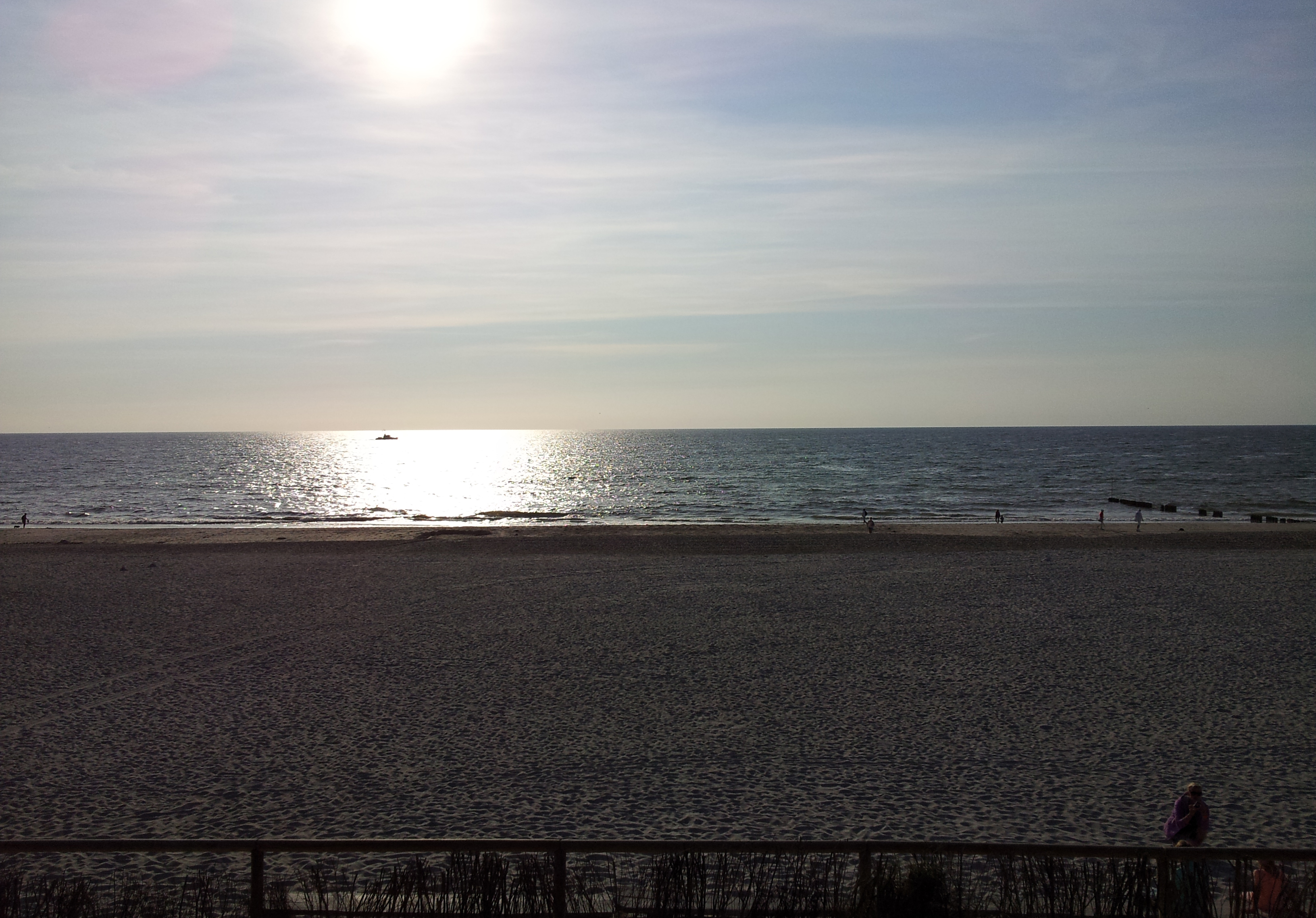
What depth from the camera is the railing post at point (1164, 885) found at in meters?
6.03

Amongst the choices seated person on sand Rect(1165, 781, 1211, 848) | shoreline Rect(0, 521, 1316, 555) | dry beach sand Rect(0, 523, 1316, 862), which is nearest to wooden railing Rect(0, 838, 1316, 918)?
seated person on sand Rect(1165, 781, 1211, 848)

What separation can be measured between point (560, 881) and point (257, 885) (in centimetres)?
201

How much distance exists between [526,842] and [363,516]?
163 feet

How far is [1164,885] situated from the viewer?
6051mm

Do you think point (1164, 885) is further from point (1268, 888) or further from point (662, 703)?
point (662, 703)

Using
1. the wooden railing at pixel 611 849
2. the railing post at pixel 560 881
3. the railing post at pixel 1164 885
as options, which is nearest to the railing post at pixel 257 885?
the wooden railing at pixel 611 849

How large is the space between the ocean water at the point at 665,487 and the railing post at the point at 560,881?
40.6m

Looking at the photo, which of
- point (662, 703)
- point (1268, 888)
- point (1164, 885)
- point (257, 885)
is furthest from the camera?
point (662, 703)

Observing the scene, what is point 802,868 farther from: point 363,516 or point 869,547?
point 363,516

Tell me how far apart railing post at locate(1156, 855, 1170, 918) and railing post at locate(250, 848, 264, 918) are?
5.86 metres

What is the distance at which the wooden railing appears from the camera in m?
5.85

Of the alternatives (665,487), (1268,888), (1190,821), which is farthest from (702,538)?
(665,487)

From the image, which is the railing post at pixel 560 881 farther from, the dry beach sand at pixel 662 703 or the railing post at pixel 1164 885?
the railing post at pixel 1164 885

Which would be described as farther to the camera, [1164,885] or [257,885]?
[257,885]
